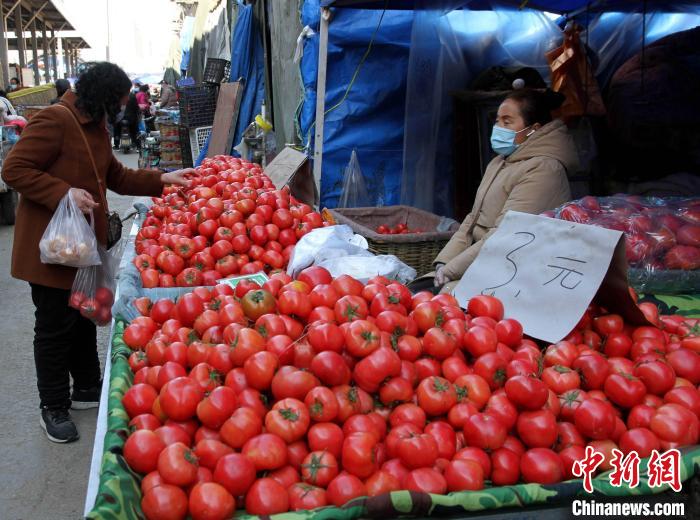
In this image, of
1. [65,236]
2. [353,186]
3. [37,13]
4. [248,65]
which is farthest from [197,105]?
[37,13]

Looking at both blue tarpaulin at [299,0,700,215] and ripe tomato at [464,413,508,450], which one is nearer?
ripe tomato at [464,413,508,450]

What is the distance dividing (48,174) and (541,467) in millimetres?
2931

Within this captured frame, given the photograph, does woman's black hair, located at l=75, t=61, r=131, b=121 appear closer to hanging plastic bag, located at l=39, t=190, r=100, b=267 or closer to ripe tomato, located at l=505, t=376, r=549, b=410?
hanging plastic bag, located at l=39, t=190, r=100, b=267

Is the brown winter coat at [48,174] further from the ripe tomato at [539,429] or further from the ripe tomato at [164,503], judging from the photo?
the ripe tomato at [539,429]

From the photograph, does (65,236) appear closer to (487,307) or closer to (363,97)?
(487,307)

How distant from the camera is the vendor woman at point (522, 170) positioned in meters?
3.47

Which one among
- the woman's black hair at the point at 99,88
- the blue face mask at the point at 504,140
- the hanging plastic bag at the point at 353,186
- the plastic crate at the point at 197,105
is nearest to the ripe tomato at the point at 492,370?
the blue face mask at the point at 504,140

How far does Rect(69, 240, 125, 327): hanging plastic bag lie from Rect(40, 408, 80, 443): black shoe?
2.21ft

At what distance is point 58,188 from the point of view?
10.8 feet

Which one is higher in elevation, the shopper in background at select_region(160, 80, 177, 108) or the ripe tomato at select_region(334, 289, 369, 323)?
the shopper in background at select_region(160, 80, 177, 108)

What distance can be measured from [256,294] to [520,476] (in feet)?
3.52

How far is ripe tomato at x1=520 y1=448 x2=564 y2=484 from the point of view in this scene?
1.62 metres

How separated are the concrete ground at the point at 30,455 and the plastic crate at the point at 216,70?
25.0ft

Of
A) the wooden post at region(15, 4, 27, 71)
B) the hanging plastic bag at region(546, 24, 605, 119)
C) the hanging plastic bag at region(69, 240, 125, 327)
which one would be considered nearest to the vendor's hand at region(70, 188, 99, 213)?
the hanging plastic bag at region(69, 240, 125, 327)
